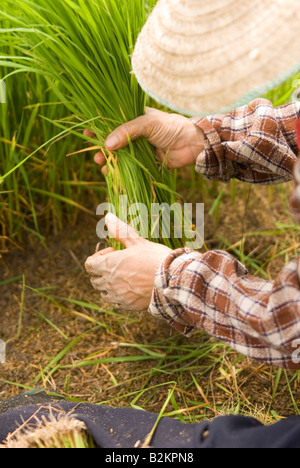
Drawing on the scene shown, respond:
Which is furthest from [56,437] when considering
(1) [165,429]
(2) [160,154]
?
(2) [160,154]

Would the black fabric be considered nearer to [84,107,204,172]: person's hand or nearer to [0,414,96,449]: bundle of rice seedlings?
[0,414,96,449]: bundle of rice seedlings

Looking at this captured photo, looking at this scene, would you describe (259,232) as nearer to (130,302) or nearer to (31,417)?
(130,302)

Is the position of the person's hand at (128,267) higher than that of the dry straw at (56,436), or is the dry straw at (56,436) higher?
the person's hand at (128,267)

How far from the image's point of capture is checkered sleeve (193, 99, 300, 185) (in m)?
1.32

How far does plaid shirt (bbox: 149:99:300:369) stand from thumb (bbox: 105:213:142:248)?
135 mm

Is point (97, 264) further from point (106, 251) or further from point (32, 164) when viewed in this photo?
point (32, 164)

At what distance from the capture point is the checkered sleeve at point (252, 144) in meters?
1.32

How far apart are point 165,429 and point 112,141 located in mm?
669

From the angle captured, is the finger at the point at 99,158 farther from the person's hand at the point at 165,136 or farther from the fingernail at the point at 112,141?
the fingernail at the point at 112,141

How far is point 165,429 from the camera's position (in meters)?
1.03

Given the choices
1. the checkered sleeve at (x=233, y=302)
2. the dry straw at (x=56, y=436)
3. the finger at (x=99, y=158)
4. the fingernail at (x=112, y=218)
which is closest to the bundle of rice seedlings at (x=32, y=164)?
the finger at (x=99, y=158)

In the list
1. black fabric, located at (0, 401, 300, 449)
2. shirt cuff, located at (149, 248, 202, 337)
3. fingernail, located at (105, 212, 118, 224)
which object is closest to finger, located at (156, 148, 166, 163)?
fingernail, located at (105, 212, 118, 224)

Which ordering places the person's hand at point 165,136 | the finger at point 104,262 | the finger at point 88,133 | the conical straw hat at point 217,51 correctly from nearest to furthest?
the conical straw hat at point 217,51 < the finger at point 104,262 < the person's hand at point 165,136 < the finger at point 88,133

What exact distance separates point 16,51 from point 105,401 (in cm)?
94
